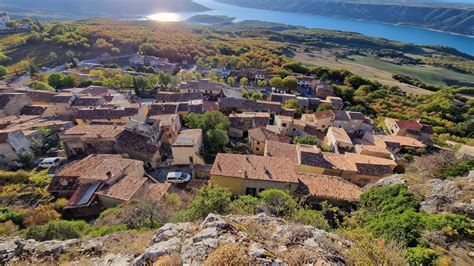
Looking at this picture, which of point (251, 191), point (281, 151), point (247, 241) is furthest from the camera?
point (281, 151)

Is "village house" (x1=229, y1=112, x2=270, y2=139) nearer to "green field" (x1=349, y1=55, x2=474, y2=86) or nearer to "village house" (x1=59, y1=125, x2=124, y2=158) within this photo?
"village house" (x1=59, y1=125, x2=124, y2=158)

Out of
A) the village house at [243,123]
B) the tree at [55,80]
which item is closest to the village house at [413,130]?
the village house at [243,123]

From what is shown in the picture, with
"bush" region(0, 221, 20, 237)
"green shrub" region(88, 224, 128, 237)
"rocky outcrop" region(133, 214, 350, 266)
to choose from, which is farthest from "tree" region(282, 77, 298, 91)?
"bush" region(0, 221, 20, 237)

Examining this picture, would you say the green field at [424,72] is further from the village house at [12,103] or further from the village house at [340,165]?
the village house at [12,103]

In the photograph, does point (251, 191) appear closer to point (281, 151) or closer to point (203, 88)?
point (281, 151)

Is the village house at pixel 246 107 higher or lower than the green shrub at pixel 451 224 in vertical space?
lower

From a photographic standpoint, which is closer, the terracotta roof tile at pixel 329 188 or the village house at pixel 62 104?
the terracotta roof tile at pixel 329 188

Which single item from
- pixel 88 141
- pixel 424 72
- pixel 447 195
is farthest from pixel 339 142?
pixel 424 72
